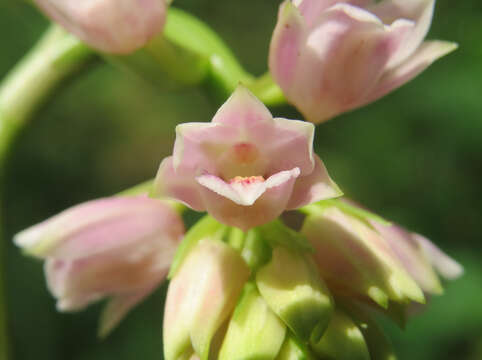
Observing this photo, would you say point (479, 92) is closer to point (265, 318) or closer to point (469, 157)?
point (469, 157)

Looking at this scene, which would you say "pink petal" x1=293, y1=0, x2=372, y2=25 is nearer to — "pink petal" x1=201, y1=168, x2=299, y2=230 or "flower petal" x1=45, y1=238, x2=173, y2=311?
"pink petal" x1=201, y1=168, x2=299, y2=230

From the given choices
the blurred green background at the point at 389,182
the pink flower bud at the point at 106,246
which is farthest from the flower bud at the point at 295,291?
the blurred green background at the point at 389,182

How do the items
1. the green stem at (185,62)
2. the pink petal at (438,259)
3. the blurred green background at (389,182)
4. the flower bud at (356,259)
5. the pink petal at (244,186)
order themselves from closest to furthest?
the pink petal at (244,186)
the flower bud at (356,259)
the pink petal at (438,259)
the green stem at (185,62)
the blurred green background at (389,182)

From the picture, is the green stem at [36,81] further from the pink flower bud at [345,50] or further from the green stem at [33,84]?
the pink flower bud at [345,50]

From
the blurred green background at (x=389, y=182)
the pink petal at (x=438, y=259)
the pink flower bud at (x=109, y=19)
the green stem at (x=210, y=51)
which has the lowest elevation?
the blurred green background at (x=389, y=182)

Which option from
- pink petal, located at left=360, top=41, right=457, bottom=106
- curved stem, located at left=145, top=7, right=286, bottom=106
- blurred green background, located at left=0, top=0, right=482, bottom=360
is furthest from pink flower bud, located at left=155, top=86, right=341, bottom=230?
blurred green background, located at left=0, top=0, right=482, bottom=360
